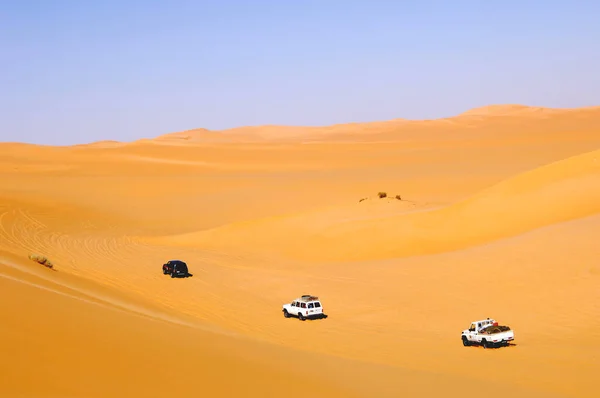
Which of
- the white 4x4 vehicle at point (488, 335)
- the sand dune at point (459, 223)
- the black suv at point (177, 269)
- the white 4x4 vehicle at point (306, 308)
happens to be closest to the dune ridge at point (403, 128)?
the sand dune at point (459, 223)

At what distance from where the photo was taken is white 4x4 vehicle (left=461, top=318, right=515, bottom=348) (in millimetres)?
15867

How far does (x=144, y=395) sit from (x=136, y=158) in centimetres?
8666

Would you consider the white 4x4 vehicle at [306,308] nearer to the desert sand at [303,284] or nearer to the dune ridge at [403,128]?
the desert sand at [303,284]

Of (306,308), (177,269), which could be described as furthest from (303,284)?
(306,308)

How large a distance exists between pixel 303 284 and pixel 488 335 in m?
10.6

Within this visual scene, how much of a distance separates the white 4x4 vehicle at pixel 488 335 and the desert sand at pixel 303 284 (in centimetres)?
22

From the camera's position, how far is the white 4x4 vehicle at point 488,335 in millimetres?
15867

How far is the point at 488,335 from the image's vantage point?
1585cm

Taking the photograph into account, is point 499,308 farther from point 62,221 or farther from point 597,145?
point 597,145

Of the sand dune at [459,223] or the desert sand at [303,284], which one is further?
the sand dune at [459,223]

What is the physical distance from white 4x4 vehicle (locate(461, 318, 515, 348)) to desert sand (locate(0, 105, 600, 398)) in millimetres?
216

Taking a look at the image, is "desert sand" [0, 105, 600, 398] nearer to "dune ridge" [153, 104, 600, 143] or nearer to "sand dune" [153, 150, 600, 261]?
"sand dune" [153, 150, 600, 261]

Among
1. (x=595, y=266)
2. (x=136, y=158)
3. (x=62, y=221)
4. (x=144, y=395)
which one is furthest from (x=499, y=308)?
(x=136, y=158)

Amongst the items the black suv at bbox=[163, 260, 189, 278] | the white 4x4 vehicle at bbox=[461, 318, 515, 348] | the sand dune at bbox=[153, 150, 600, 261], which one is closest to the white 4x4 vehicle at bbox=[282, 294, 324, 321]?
the white 4x4 vehicle at bbox=[461, 318, 515, 348]
